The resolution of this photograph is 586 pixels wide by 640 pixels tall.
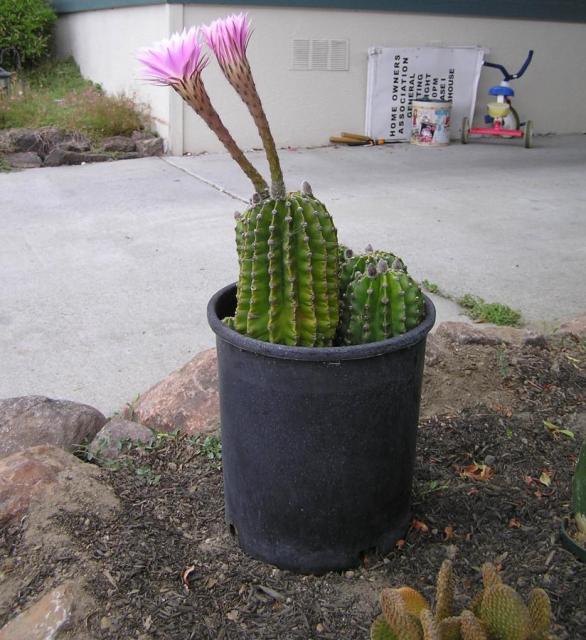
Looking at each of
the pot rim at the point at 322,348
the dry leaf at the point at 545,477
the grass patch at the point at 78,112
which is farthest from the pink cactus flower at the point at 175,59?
the grass patch at the point at 78,112

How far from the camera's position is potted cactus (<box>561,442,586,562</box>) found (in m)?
2.44

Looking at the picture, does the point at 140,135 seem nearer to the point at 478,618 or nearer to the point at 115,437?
the point at 115,437

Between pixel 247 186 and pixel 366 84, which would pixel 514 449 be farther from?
pixel 366 84

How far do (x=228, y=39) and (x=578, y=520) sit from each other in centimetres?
178

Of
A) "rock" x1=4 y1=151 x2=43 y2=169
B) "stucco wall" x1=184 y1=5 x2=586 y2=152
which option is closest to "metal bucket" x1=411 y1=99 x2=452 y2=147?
"stucco wall" x1=184 y1=5 x2=586 y2=152

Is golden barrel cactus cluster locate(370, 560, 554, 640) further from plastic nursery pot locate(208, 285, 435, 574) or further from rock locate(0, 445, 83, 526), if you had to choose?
rock locate(0, 445, 83, 526)

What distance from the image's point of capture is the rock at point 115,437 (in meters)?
3.10

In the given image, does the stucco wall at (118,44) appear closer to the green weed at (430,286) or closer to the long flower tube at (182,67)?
the green weed at (430,286)

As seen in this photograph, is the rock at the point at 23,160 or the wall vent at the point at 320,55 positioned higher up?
the wall vent at the point at 320,55

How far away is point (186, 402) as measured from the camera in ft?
11.0

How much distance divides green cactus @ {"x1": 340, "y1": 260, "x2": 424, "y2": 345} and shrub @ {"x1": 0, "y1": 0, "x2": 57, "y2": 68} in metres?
11.7

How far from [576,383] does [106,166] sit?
6193 mm

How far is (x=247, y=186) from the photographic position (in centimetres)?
761

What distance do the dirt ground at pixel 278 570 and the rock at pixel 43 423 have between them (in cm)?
27
